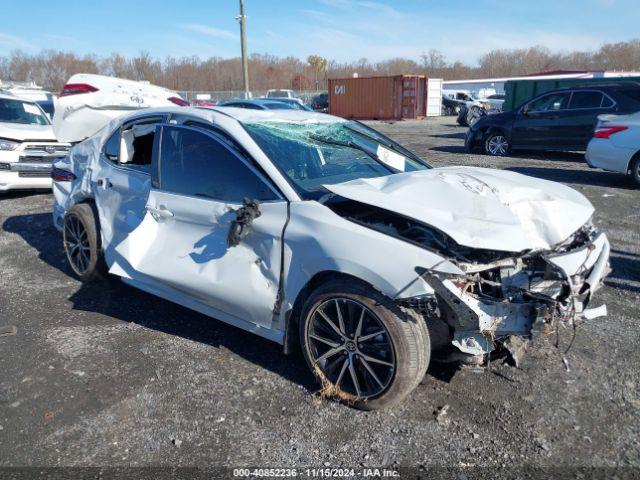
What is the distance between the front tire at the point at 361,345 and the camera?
2766 mm

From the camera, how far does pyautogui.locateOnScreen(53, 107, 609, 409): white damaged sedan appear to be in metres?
2.69

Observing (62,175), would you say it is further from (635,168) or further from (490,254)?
(635,168)

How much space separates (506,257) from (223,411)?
184 cm

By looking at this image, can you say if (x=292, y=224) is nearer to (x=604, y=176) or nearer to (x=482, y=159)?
(x=604, y=176)

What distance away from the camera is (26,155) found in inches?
344

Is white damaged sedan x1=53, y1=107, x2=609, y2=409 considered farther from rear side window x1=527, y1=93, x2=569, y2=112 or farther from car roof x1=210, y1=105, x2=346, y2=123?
rear side window x1=527, y1=93, x2=569, y2=112

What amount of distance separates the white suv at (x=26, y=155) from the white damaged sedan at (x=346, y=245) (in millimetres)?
5624

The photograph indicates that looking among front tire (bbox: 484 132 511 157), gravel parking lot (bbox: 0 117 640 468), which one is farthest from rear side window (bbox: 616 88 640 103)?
gravel parking lot (bbox: 0 117 640 468)

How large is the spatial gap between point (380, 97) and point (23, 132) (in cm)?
2954

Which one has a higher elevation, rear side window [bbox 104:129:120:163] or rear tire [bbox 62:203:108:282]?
rear side window [bbox 104:129:120:163]

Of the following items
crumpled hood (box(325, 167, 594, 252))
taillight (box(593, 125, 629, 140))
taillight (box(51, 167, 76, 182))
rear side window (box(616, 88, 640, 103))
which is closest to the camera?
crumpled hood (box(325, 167, 594, 252))

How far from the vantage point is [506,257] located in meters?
2.81

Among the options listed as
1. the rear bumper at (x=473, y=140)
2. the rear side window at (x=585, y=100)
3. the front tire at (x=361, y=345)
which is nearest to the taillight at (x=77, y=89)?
the front tire at (x=361, y=345)

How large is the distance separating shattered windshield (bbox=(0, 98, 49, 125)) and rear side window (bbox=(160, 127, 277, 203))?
7.68m
